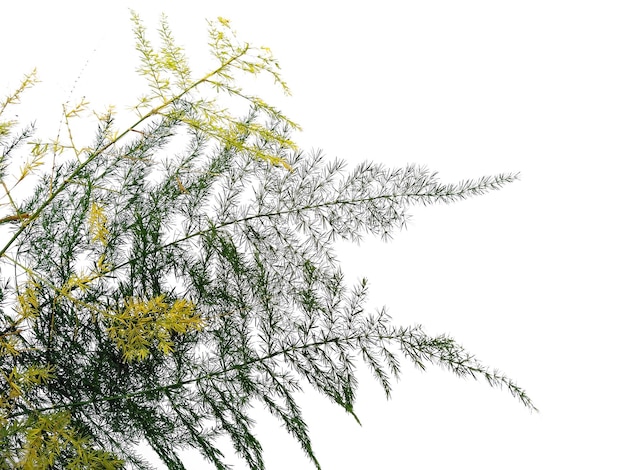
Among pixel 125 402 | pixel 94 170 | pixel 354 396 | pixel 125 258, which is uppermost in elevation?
pixel 94 170

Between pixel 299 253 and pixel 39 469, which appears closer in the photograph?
pixel 39 469

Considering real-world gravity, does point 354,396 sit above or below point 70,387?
below

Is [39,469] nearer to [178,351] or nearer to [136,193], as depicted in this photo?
[178,351]

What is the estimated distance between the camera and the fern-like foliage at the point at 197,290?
779mm

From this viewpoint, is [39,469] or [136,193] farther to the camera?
[136,193]

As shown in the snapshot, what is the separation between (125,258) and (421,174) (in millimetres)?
370

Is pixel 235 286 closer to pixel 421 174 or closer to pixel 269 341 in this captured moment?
pixel 269 341

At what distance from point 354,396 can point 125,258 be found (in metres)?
0.32

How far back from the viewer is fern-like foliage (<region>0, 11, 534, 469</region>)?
0.78m

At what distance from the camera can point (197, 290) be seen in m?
0.81

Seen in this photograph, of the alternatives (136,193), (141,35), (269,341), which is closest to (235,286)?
(269,341)

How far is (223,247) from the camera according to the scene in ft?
2.50

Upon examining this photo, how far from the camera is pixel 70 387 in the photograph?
2.73 feet

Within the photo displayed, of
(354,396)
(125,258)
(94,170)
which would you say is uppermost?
(94,170)
